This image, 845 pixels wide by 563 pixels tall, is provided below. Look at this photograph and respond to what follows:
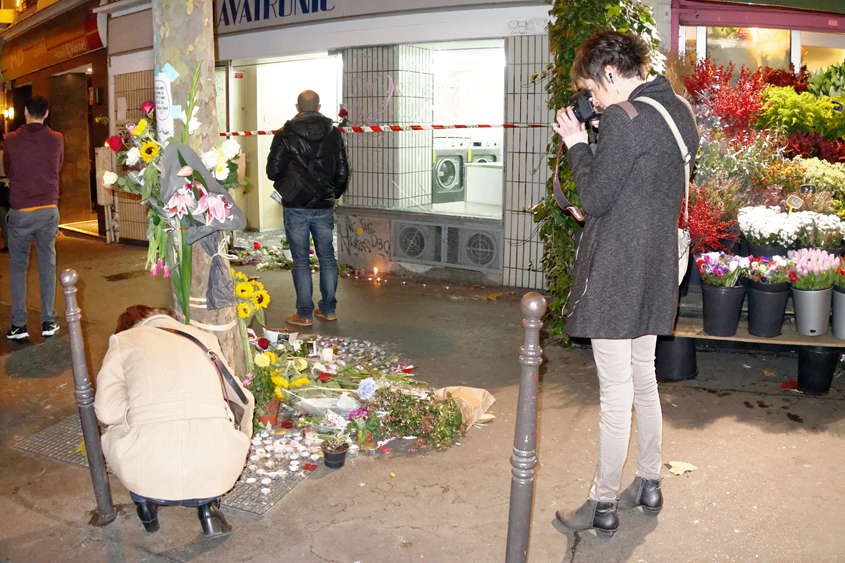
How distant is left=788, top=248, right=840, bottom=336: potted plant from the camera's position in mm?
5047

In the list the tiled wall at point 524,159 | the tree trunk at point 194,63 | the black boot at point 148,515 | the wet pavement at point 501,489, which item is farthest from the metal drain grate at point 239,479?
the tiled wall at point 524,159

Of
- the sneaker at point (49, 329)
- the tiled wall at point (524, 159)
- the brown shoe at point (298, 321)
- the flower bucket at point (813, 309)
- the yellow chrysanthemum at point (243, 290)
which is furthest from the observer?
the tiled wall at point (524, 159)

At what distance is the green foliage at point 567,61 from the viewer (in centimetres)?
571

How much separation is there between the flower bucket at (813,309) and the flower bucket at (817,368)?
125mm

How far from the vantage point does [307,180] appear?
6.75 metres

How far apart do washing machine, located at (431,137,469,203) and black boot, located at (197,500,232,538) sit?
6.45 metres

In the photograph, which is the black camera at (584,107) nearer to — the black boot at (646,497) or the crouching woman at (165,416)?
the black boot at (646,497)

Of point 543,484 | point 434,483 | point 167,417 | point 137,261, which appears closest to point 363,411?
point 434,483

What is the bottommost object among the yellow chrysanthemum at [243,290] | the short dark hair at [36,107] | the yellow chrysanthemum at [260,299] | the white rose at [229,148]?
the yellow chrysanthemum at [260,299]

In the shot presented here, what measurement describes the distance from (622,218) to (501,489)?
5.27 ft

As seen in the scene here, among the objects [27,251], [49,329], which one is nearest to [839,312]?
[49,329]

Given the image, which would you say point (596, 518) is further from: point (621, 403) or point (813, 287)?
point (813, 287)

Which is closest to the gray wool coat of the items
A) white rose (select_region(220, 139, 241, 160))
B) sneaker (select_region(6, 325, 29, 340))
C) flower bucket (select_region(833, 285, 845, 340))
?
white rose (select_region(220, 139, 241, 160))

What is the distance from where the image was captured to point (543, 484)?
3.96 m
